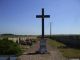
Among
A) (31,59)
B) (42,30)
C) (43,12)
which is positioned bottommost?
(31,59)

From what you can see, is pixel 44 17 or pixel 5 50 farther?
pixel 44 17

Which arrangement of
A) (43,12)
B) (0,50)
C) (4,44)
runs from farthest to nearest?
(43,12) < (4,44) < (0,50)

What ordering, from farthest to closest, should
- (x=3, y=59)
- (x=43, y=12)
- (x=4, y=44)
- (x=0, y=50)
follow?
(x=43, y=12) < (x=4, y=44) < (x=0, y=50) < (x=3, y=59)

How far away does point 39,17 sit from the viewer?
24.6m

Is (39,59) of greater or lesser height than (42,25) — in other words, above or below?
below

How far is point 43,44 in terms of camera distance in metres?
25.1

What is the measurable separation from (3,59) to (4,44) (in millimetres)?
8208

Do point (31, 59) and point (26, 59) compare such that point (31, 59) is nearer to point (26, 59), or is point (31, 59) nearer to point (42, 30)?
point (26, 59)

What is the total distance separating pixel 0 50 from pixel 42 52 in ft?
23.1

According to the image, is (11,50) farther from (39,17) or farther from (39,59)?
(39,17)

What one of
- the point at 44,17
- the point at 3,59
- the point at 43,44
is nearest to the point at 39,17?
the point at 44,17

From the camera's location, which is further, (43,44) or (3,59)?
(43,44)

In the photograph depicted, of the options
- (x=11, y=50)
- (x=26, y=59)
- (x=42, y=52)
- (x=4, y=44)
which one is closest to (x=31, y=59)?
(x=26, y=59)

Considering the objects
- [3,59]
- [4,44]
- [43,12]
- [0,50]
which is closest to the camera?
[3,59]
